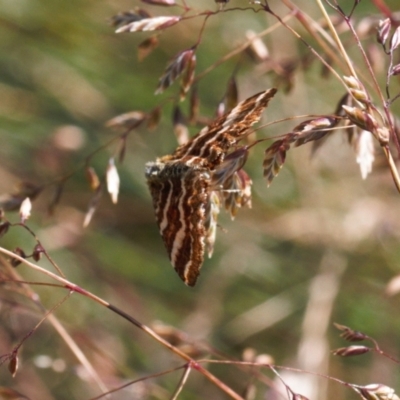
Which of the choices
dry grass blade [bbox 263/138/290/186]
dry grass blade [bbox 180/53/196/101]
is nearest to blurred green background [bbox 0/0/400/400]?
dry grass blade [bbox 180/53/196/101]

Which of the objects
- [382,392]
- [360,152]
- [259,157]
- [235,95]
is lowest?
[259,157]

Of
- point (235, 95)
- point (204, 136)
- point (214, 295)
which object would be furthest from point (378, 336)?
point (204, 136)

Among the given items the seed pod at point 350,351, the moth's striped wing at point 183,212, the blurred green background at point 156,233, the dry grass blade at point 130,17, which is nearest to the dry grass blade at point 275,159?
the moth's striped wing at point 183,212

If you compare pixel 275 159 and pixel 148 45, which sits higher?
pixel 148 45

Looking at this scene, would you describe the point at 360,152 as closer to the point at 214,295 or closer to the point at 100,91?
the point at 214,295

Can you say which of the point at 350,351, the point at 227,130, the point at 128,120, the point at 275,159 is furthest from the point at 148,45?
the point at 350,351

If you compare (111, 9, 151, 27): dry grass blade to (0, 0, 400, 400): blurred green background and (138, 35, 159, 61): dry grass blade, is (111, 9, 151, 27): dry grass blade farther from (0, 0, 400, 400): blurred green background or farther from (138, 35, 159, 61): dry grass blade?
(0, 0, 400, 400): blurred green background

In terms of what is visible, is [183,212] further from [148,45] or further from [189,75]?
[148,45]
